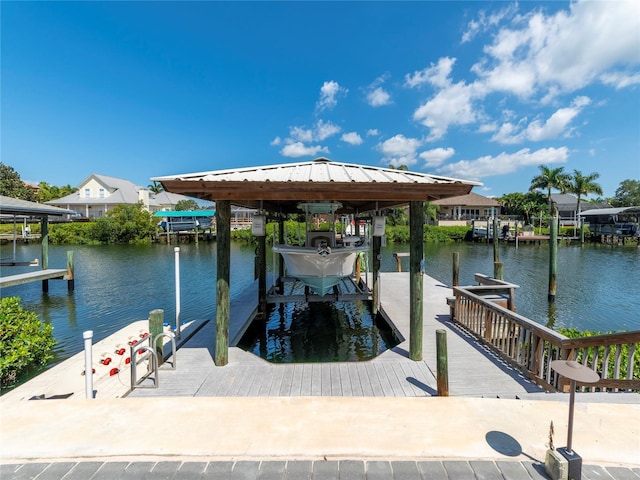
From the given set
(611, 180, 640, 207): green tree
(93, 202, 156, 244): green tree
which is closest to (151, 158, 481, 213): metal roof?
(93, 202, 156, 244): green tree

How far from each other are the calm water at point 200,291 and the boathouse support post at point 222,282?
221 inches

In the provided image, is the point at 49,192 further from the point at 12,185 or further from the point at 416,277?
the point at 416,277

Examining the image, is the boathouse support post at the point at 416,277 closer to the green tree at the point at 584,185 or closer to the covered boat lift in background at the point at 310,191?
the covered boat lift in background at the point at 310,191

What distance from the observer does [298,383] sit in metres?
4.74

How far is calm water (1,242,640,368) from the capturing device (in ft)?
36.1

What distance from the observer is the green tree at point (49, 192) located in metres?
51.4

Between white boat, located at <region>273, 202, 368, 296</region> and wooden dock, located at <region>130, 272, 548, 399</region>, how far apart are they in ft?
9.16

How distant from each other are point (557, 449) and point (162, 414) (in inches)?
160

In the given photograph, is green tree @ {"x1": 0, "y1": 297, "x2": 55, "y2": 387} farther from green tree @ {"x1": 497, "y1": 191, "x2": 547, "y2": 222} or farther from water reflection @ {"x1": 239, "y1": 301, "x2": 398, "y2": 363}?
green tree @ {"x1": 497, "y1": 191, "x2": 547, "y2": 222}

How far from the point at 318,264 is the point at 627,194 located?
93589 mm

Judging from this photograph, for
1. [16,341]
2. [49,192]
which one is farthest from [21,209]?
[49,192]

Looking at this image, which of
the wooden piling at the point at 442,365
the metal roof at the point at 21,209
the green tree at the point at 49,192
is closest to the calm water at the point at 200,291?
the metal roof at the point at 21,209

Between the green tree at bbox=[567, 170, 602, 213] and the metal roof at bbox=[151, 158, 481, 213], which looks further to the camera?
the green tree at bbox=[567, 170, 602, 213]

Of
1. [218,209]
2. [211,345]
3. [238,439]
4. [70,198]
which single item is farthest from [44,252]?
[70,198]
